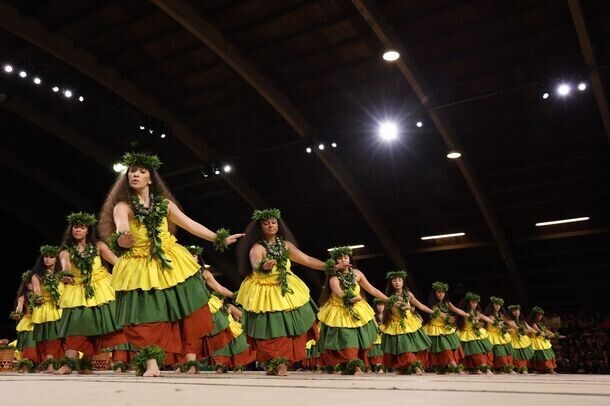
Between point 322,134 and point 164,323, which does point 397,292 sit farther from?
point 322,134

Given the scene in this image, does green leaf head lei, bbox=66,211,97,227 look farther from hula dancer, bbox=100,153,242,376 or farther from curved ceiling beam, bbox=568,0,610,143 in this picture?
curved ceiling beam, bbox=568,0,610,143

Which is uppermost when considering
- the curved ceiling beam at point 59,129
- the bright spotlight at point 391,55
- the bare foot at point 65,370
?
the curved ceiling beam at point 59,129

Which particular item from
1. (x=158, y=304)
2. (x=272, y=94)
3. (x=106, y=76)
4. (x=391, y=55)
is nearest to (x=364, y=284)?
(x=158, y=304)

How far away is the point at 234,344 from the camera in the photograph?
804cm

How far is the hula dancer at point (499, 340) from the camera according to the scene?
11.7 meters

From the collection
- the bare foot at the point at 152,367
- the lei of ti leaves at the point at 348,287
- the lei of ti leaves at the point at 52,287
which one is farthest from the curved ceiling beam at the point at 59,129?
the bare foot at the point at 152,367

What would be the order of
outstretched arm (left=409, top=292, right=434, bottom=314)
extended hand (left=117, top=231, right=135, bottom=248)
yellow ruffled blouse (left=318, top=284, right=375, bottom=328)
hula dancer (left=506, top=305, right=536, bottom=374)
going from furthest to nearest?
hula dancer (left=506, top=305, right=536, bottom=374) < outstretched arm (left=409, top=292, right=434, bottom=314) < yellow ruffled blouse (left=318, top=284, right=375, bottom=328) < extended hand (left=117, top=231, right=135, bottom=248)

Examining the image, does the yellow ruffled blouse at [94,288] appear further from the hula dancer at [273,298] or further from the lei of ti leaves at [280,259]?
the lei of ti leaves at [280,259]

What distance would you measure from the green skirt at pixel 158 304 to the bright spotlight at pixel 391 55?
8.89m

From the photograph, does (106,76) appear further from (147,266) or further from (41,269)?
(147,266)

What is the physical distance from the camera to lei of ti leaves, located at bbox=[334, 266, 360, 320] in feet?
21.8

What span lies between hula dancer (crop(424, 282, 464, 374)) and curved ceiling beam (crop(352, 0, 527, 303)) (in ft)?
17.7

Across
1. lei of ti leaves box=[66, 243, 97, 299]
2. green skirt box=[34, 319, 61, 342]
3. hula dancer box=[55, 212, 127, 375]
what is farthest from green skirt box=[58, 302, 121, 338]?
green skirt box=[34, 319, 61, 342]

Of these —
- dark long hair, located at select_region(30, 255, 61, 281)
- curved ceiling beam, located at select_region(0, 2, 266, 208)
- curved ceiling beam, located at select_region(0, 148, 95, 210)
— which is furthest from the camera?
curved ceiling beam, located at select_region(0, 148, 95, 210)
